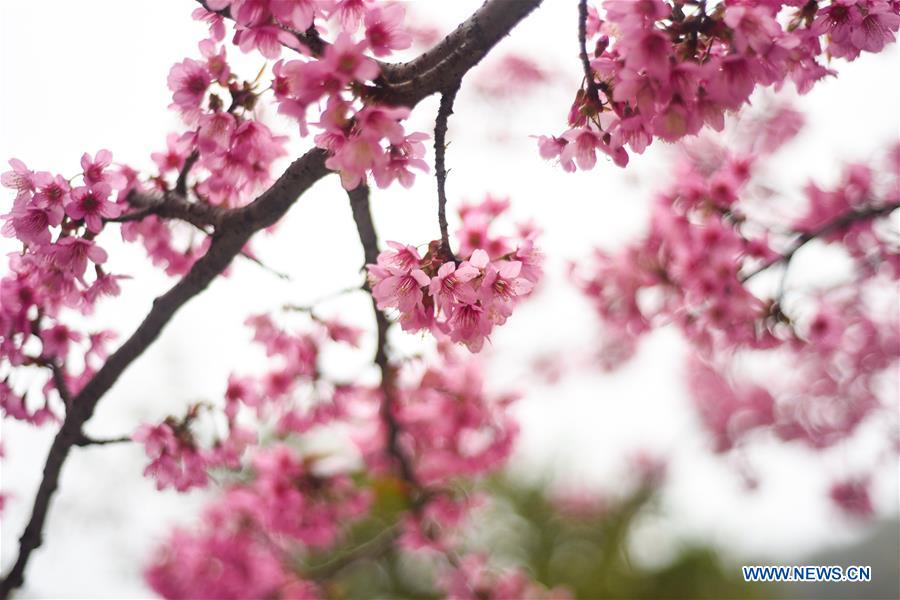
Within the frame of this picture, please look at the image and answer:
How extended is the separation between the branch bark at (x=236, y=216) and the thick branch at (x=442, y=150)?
0.02 m

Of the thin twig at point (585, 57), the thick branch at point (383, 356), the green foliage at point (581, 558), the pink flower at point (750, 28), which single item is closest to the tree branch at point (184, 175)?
the thick branch at point (383, 356)

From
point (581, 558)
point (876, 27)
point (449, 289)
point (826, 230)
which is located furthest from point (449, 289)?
point (581, 558)

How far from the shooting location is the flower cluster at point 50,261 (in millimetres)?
936

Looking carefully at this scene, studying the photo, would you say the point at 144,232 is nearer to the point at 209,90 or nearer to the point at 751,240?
the point at 209,90

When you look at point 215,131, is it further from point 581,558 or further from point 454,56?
point 581,558

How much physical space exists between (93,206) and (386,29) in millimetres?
523

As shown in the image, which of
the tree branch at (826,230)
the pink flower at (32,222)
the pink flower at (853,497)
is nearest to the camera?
the pink flower at (32,222)

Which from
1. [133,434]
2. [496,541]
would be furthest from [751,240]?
[496,541]

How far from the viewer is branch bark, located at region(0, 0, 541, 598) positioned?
808 millimetres

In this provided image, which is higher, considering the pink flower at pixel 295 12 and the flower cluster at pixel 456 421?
the flower cluster at pixel 456 421

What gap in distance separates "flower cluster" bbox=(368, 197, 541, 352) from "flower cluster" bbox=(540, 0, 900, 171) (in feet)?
0.66

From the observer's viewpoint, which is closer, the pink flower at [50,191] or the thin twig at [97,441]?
the pink flower at [50,191]

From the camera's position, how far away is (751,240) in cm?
166

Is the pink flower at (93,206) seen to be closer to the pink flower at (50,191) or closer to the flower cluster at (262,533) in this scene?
the pink flower at (50,191)
